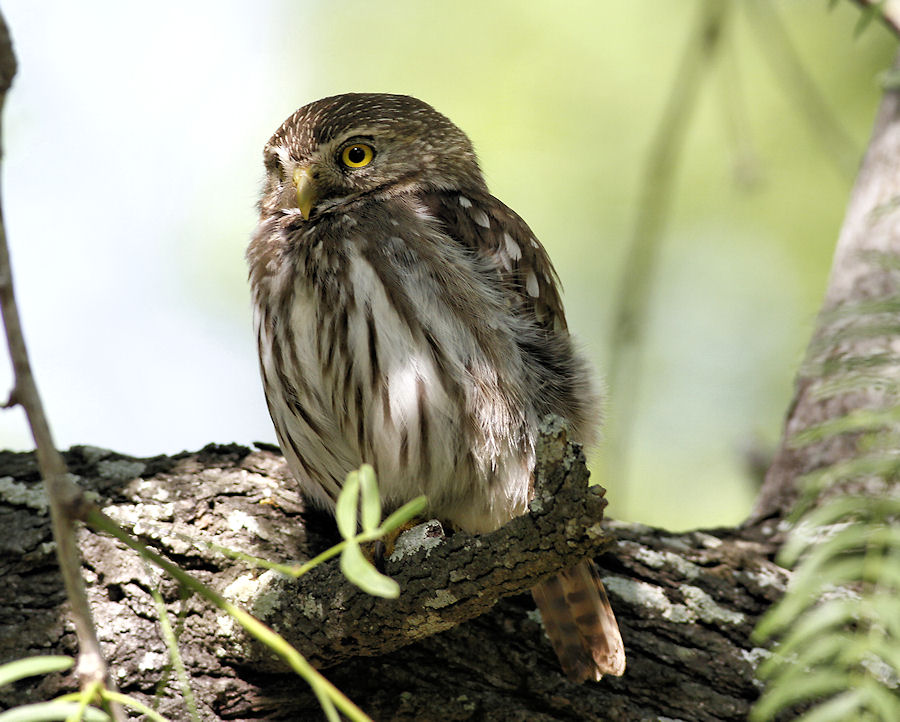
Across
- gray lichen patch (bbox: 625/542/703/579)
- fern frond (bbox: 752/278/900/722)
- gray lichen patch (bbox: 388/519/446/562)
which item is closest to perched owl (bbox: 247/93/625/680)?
gray lichen patch (bbox: 625/542/703/579)

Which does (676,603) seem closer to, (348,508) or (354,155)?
(354,155)

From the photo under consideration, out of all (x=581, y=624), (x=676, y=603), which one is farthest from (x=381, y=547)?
(x=676, y=603)

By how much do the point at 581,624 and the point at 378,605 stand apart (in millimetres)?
794

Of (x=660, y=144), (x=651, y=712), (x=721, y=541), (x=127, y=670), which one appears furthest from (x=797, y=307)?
(x=127, y=670)

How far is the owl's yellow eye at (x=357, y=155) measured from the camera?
3.77 m

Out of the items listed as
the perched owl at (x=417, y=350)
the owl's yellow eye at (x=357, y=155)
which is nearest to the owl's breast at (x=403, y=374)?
the perched owl at (x=417, y=350)

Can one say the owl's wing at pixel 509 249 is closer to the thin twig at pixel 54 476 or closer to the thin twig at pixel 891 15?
the thin twig at pixel 891 15

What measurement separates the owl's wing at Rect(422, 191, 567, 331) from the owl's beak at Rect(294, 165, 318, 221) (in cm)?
43

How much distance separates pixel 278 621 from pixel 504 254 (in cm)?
153

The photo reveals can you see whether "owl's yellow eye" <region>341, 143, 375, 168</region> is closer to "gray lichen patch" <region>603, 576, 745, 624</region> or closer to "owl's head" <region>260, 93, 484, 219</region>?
"owl's head" <region>260, 93, 484, 219</region>

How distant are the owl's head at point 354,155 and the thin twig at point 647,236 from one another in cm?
80

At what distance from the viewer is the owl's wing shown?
347cm

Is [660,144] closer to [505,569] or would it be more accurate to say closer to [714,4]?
[714,4]

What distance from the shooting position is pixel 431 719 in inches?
116
